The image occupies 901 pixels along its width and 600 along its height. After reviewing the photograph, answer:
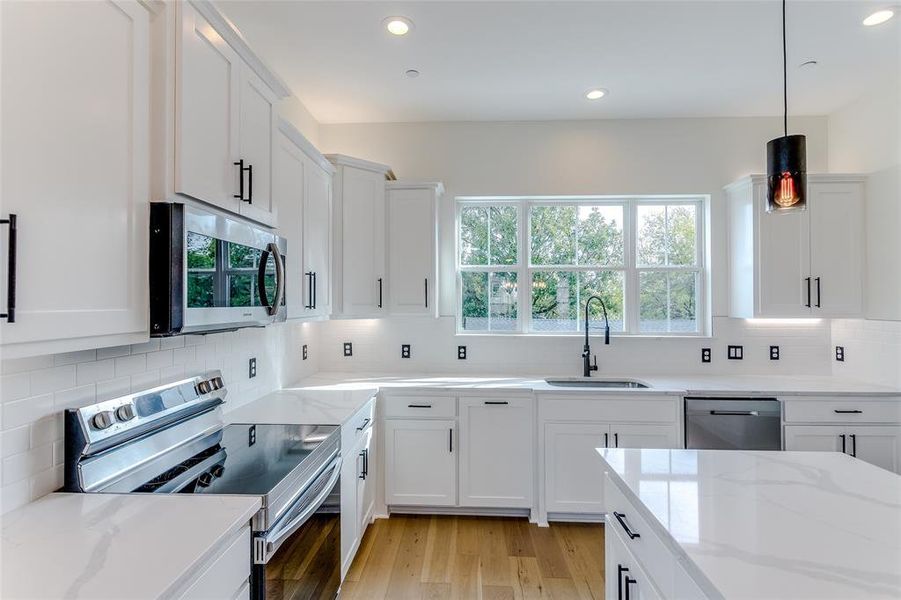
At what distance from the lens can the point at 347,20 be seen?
2.12 metres

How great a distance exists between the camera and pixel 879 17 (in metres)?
2.11

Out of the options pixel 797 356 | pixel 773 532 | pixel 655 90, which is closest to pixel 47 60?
pixel 773 532

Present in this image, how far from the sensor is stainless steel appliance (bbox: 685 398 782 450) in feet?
8.62

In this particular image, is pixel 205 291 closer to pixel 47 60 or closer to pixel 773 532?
pixel 47 60

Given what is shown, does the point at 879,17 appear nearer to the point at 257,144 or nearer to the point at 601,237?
the point at 601,237

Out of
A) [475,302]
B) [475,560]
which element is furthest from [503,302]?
[475,560]

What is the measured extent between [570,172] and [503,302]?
3.83 ft

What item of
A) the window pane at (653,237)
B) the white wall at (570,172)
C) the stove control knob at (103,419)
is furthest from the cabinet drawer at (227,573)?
the window pane at (653,237)

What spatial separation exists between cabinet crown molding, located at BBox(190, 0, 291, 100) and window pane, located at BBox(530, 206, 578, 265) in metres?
2.14

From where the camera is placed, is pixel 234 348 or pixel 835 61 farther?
pixel 835 61

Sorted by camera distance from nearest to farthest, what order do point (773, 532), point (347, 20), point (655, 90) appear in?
point (773, 532), point (347, 20), point (655, 90)

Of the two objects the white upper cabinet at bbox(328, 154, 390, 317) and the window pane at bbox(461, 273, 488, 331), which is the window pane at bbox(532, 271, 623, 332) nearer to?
the window pane at bbox(461, 273, 488, 331)

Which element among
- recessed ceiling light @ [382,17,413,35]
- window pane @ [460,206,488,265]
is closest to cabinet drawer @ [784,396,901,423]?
window pane @ [460,206,488,265]

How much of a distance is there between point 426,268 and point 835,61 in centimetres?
283
